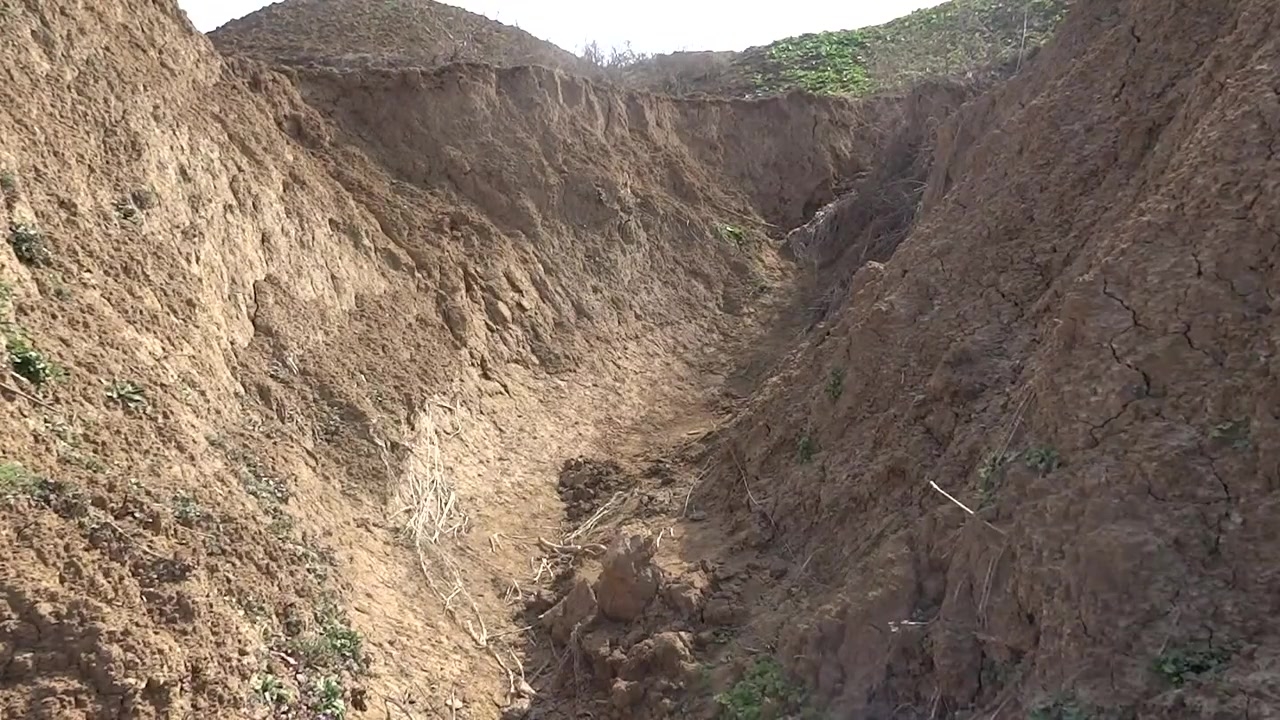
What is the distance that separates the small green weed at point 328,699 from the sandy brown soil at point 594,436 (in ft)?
0.06

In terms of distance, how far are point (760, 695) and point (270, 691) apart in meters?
2.38

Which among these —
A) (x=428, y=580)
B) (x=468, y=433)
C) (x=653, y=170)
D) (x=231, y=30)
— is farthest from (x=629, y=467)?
(x=231, y=30)

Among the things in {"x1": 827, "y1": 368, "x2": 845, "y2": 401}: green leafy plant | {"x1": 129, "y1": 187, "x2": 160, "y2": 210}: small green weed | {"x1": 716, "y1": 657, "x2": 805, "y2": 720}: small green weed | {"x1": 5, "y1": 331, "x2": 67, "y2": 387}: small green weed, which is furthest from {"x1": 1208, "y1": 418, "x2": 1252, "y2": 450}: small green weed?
{"x1": 129, "y1": 187, "x2": 160, "y2": 210}: small green weed

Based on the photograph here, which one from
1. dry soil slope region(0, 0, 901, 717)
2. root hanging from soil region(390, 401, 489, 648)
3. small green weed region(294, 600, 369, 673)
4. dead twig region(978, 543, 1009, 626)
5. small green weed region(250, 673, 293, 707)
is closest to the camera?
dead twig region(978, 543, 1009, 626)

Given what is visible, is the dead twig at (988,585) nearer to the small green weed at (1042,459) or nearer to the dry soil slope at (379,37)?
the small green weed at (1042,459)

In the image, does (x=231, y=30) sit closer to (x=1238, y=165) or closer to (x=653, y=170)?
(x=653, y=170)

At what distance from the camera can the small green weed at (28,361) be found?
470cm

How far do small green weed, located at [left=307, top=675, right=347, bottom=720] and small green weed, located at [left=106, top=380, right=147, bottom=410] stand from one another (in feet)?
5.94

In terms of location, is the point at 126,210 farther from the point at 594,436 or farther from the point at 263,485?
the point at 594,436

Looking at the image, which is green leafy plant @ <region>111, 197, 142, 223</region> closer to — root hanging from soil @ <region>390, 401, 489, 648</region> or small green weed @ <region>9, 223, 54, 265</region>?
small green weed @ <region>9, 223, 54, 265</region>

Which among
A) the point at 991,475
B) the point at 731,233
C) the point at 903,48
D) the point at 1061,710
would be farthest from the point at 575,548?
the point at 903,48

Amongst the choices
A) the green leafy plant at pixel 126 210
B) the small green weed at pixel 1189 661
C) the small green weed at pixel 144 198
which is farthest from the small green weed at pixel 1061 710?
the small green weed at pixel 144 198

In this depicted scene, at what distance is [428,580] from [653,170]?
926cm

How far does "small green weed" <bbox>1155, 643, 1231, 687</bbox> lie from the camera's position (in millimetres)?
3186
